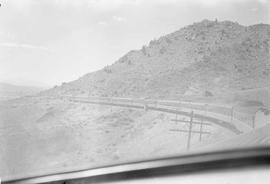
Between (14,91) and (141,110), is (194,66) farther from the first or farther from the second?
(14,91)

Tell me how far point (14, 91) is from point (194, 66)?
3.58 ft

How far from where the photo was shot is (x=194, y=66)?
238 cm

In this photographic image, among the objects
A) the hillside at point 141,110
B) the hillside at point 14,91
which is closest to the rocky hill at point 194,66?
the hillside at point 141,110

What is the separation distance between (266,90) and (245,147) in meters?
0.43

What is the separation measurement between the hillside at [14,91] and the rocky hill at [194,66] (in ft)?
0.98

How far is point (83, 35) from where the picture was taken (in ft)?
8.52

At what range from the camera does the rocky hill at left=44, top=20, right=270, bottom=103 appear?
2.25 m

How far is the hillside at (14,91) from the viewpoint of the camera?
105 inches

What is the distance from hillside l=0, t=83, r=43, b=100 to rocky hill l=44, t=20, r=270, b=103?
0.30 m

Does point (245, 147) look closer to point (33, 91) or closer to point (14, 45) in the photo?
point (33, 91)

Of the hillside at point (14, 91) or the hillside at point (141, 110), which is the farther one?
the hillside at point (14, 91)

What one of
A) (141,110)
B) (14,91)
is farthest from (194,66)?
(14,91)

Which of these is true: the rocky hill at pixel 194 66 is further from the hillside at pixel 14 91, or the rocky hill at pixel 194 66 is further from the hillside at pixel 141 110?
the hillside at pixel 14 91

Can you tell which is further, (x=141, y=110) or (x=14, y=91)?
(x=14, y=91)
